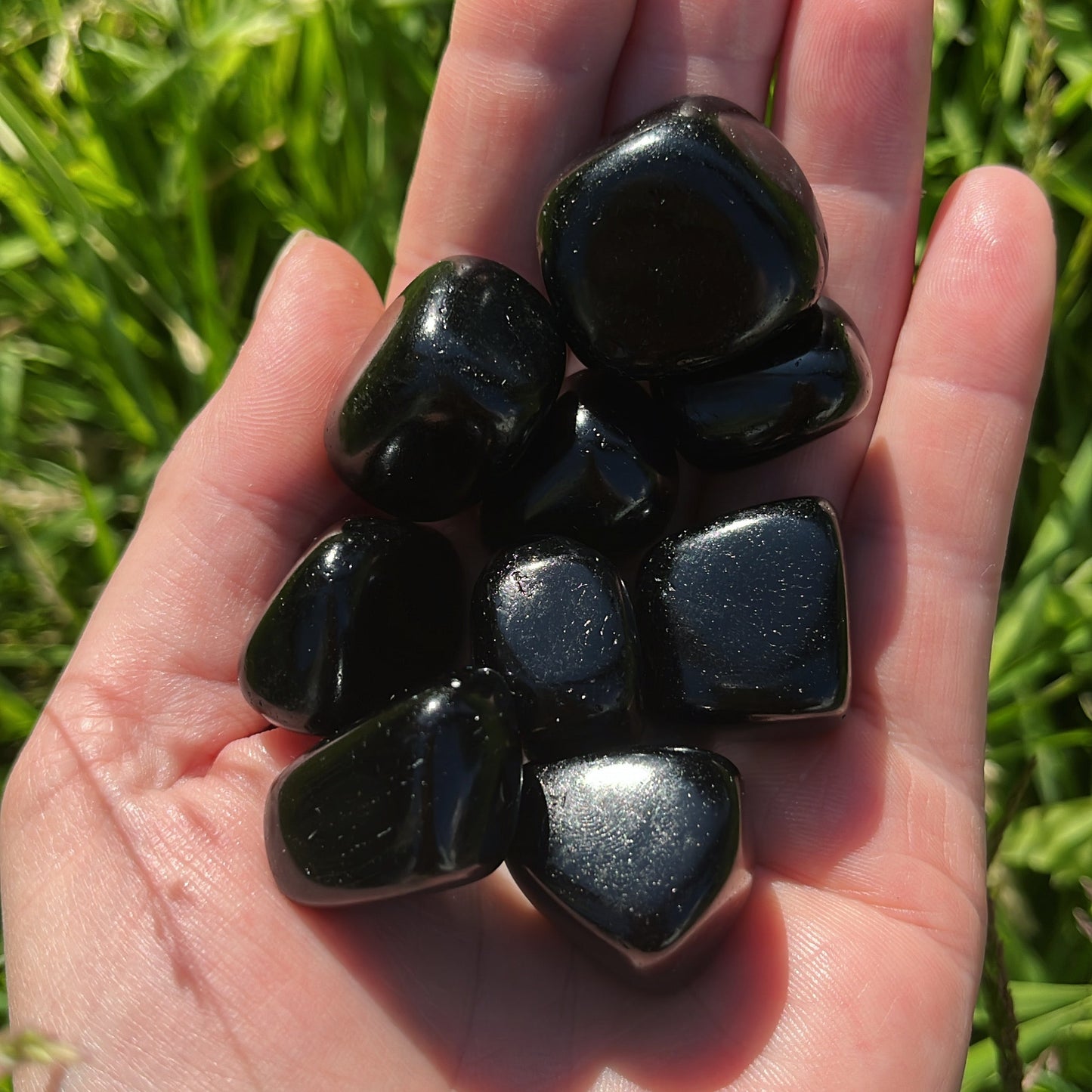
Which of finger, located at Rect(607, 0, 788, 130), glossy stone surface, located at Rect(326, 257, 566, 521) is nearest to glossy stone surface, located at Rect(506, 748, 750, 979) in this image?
glossy stone surface, located at Rect(326, 257, 566, 521)

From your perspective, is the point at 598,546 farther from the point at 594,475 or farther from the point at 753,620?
the point at 753,620

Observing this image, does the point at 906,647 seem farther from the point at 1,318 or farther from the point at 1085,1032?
the point at 1,318

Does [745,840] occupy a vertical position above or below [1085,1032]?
above

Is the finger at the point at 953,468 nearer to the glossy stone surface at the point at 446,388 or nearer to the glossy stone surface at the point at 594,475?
the glossy stone surface at the point at 594,475

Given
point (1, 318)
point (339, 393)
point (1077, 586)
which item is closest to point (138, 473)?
point (1, 318)

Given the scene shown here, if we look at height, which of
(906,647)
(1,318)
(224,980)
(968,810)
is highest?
(1,318)

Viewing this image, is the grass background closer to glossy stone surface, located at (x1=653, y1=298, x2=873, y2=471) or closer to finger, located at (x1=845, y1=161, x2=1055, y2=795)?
finger, located at (x1=845, y1=161, x2=1055, y2=795)

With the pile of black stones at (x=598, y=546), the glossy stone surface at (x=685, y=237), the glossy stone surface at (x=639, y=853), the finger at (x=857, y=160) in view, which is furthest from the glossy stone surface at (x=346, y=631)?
the finger at (x=857, y=160)
